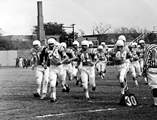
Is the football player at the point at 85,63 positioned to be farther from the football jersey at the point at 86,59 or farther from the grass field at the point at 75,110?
the grass field at the point at 75,110

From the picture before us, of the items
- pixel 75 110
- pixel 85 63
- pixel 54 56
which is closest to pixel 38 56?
pixel 54 56

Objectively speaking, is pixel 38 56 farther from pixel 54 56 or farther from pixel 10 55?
pixel 10 55

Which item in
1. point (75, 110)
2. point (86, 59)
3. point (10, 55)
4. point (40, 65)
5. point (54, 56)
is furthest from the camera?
point (10, 55)

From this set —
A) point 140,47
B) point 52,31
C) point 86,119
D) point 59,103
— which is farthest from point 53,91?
point 52,31

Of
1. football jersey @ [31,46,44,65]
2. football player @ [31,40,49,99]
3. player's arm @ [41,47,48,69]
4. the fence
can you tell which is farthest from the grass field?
the fence

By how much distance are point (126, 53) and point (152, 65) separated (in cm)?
348

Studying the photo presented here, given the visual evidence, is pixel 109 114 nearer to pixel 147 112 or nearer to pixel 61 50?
pixel 147 112

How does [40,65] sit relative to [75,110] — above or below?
above

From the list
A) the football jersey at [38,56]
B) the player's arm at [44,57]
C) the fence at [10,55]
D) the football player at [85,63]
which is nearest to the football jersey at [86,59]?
the football player at [85,63]

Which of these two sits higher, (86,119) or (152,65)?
(152,65)

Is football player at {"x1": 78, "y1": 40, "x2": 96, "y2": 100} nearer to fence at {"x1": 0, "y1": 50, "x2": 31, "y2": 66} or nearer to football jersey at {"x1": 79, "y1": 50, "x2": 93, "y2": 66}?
football jersey at {"x1": 79, "y1": 50, "x2": 93, "y2": 66}

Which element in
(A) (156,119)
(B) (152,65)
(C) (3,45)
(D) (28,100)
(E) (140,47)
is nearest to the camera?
(A) (156,119)

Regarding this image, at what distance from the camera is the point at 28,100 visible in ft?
51.8

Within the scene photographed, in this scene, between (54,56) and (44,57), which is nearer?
(54,56)
